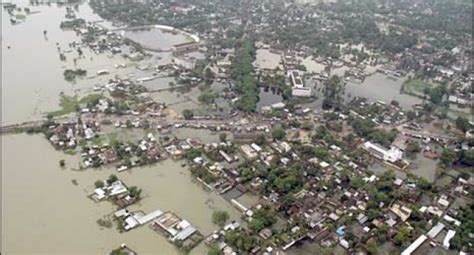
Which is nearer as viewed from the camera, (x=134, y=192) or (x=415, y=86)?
(x=134, y=192)

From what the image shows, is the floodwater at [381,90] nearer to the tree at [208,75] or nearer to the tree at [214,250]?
the tree at [208,75]

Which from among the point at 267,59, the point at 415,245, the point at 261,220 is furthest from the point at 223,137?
the point at 267,59

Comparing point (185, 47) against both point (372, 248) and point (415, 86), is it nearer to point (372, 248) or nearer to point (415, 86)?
point (415, 86)

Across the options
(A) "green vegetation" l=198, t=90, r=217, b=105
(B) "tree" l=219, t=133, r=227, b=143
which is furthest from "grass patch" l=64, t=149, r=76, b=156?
(A) "green vegetation" l=198, t=90, r=217, b=105

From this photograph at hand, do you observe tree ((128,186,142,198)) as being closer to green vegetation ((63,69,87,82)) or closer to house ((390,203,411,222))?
house ((390,203,411,222))

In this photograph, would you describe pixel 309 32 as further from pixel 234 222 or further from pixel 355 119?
pixel 234 222

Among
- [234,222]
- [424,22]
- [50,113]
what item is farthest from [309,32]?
[234,222]
